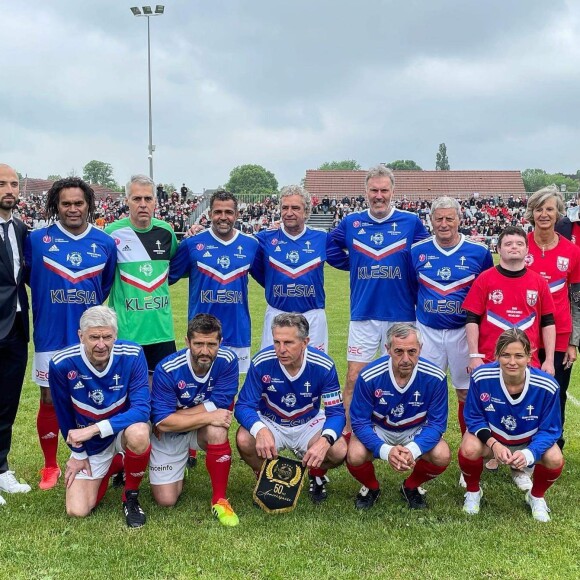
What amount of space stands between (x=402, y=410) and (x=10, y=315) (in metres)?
2.73

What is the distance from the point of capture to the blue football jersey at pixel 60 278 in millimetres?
4551

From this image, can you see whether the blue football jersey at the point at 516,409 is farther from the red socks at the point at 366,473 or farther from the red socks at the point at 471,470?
the red socks at the point at 366,473

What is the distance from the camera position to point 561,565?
3.35 meters

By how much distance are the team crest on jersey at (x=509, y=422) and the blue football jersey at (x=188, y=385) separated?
1785 mm

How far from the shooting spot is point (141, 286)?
4.80 metres

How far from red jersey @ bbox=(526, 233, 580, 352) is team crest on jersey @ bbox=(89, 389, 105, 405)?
123 inches

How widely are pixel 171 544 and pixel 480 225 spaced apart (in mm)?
35227

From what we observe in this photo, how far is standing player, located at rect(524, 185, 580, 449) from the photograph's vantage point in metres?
4.55

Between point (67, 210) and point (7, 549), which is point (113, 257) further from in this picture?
point (7, 549)

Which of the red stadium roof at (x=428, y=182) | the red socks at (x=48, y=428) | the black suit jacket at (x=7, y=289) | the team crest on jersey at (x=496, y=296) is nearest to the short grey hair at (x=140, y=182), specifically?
the black suit jacket at (x=7, y=289)

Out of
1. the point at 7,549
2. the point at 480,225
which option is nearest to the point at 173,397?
the point at 7,549

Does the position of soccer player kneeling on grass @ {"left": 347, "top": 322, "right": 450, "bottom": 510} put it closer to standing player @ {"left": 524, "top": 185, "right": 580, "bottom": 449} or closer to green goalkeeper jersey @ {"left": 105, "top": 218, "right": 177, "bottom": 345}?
standing player @ {"left": 524, "top": 185, "right": 580, "bottom": 449}

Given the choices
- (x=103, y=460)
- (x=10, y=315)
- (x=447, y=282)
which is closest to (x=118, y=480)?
(x=103, y=460)

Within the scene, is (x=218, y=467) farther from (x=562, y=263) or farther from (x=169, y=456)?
(x=562, y=263)
